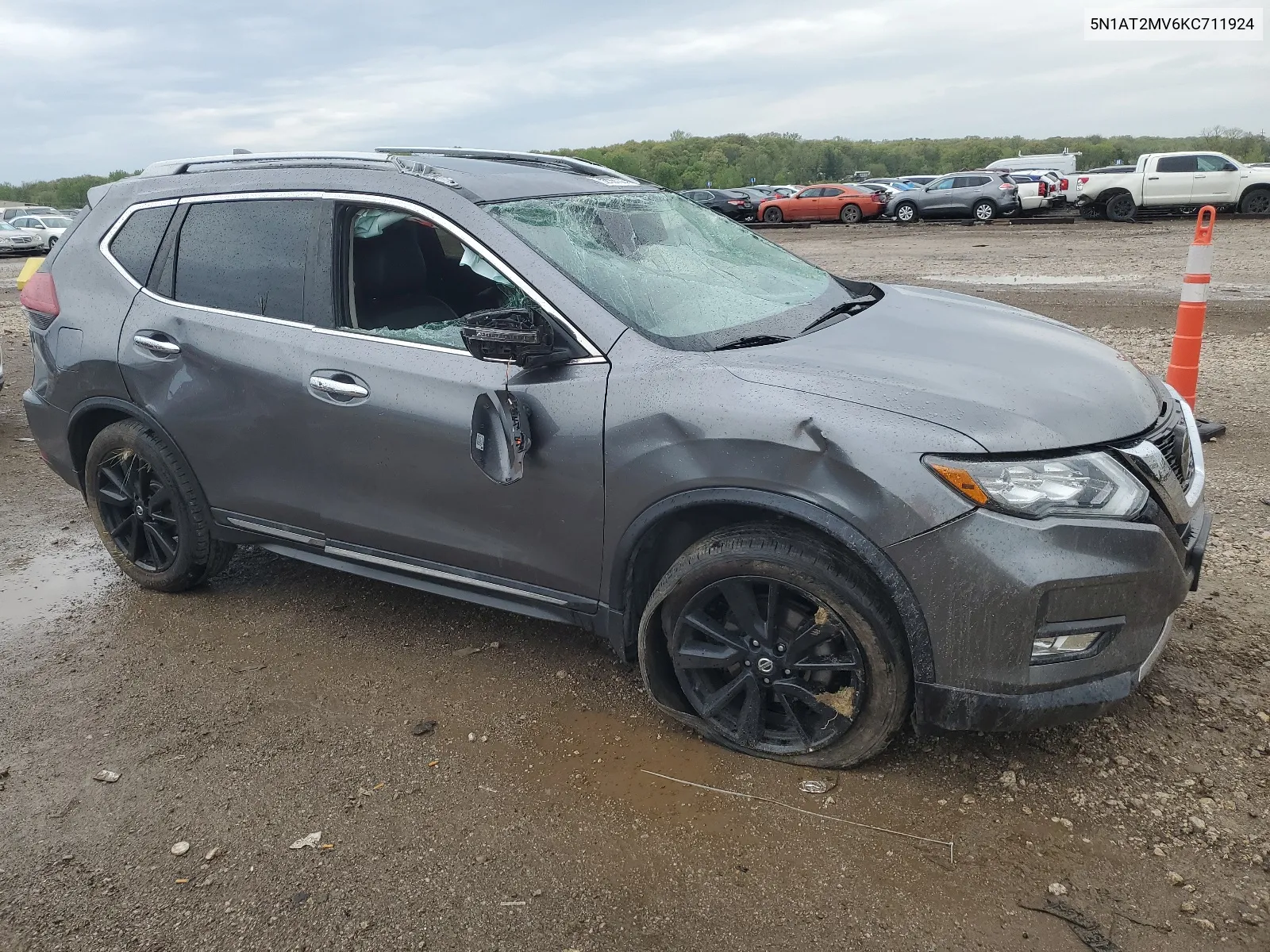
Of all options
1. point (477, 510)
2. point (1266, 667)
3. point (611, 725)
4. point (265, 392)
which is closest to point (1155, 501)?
point (1266, 667)

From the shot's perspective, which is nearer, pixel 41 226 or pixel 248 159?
pixel 248 159

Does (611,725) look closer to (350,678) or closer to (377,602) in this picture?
(350,678)

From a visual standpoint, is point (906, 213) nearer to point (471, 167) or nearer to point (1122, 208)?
point (1122, 208)

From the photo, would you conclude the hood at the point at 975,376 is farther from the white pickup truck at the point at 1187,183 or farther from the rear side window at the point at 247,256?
the white pickup truck at the point at 1187,183

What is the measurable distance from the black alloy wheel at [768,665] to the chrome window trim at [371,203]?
859mm

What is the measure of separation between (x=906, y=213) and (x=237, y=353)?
29160 millimetres

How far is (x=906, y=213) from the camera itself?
30.2 metres

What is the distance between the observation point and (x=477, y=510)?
3.34 meters

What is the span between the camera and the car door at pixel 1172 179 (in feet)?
78.3

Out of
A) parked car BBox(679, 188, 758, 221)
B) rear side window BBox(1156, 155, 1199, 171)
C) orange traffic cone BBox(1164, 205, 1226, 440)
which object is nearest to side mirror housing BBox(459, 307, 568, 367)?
orange traffic cone BBox(1164, 205, 1226, 440)

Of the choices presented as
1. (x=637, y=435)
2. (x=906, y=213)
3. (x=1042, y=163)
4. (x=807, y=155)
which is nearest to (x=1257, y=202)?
(x=906, y=213)

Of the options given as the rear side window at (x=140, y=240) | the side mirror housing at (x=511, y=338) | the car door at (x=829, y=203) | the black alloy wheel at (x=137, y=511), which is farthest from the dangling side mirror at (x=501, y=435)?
the car door at (x=829, y=203)

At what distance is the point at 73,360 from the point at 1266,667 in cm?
481

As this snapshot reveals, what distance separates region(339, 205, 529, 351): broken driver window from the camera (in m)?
3.48
